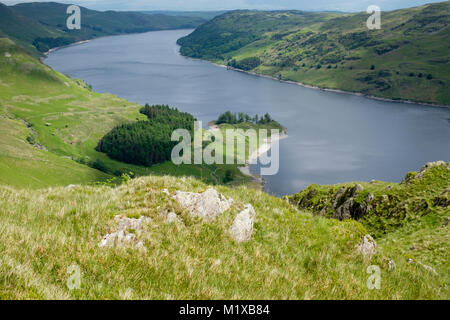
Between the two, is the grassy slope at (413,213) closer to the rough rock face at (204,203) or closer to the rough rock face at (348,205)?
the rough rock face at (348,205)

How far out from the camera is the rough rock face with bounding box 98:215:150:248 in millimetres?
10242

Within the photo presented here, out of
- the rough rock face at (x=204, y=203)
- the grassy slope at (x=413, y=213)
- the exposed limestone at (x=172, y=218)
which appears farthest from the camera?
the grassy slope at (x=413, y=213)

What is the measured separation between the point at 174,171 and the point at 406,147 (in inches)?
4903

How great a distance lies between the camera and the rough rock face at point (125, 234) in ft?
33.6

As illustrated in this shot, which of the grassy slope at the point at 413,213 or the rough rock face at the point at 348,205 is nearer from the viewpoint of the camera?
the grassy slope at the point at 413,213

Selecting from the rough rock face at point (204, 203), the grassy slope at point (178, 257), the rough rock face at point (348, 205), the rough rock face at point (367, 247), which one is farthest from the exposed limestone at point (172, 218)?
the rough rock face at point (348, 205)

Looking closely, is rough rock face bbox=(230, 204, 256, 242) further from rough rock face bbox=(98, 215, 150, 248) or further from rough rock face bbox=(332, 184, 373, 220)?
rough rock face bbox=(332, 184, 373, 220)

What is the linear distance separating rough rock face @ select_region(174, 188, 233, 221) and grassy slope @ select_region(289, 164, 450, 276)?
1124cm

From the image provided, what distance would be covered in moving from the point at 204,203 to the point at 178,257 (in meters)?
3.88

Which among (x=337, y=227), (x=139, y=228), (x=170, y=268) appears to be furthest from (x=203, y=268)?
(x=337, y=227)

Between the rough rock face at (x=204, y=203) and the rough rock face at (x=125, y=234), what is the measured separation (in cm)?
186
